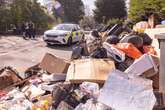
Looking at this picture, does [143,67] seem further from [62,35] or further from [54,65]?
[62,35]

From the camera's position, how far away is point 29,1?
3222 cm

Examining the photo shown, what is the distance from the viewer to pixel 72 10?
48875mm

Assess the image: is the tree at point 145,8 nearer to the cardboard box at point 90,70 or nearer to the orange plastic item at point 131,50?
the orange plastic item at point 131,50

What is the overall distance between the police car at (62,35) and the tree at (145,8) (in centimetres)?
467

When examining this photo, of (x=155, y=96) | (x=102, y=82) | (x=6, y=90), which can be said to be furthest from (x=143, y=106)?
(x=6, y=90)

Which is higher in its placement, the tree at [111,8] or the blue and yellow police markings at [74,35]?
the tree at [111,8]

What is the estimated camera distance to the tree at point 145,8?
12666mm

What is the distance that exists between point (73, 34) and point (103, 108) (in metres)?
15.1

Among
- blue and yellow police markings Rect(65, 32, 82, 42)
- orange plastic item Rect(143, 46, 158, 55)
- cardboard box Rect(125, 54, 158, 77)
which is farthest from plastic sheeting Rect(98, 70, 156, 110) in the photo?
blue and yellow police markings Rect(65, 32, 82, 42)

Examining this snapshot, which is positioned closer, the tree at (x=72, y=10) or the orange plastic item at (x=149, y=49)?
the orange plastic item at (x=149, y=49)

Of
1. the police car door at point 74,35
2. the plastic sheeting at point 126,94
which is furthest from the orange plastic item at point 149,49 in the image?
the police car door at point 74,35

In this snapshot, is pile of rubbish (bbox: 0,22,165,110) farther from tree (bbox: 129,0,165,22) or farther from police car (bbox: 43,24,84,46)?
police car (bbox: 43,24,84,46)

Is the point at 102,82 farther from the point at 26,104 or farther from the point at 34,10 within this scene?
the point at 34,10

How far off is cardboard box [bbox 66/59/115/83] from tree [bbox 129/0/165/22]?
6.16 m
